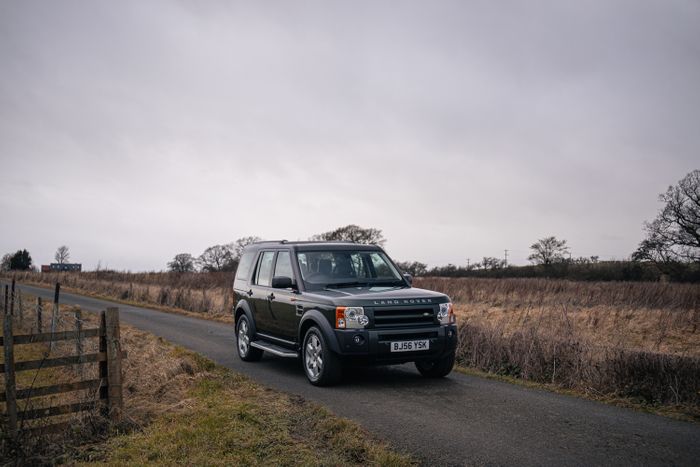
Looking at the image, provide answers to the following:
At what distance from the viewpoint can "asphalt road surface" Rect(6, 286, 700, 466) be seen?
18.4 ft

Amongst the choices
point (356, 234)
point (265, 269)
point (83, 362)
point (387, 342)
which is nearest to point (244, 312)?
point (265, 269)

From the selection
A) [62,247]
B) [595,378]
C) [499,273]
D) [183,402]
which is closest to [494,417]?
[595,378]

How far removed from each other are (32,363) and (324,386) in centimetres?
392

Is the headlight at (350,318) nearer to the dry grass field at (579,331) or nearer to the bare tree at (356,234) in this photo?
the dry grass field at (579,331)

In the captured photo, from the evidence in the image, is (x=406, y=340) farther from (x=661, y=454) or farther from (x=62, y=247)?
(x=62, y=247)

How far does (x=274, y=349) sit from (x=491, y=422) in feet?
14.7

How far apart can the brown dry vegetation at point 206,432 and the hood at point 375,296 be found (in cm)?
155

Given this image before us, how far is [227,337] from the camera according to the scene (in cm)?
1569

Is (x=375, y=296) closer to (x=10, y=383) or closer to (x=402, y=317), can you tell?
(x=402, y=317)

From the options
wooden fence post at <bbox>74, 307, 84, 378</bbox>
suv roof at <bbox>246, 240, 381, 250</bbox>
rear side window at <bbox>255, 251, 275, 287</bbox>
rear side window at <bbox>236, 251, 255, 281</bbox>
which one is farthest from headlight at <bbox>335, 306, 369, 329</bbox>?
rear side window at <bbox>236, 251, 255, 281</bbox>

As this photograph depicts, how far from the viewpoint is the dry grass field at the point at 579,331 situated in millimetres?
8109

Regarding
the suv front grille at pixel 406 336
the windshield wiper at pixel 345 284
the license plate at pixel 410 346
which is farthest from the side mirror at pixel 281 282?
the license plate at pixel 410 346

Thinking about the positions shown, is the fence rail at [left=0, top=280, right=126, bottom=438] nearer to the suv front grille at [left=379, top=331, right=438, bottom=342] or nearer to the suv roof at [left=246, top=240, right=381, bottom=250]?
the suv front grille at [left=379, top=331, right=438, bottom=342]

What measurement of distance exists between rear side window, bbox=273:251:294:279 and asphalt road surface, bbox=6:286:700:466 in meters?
1.72
